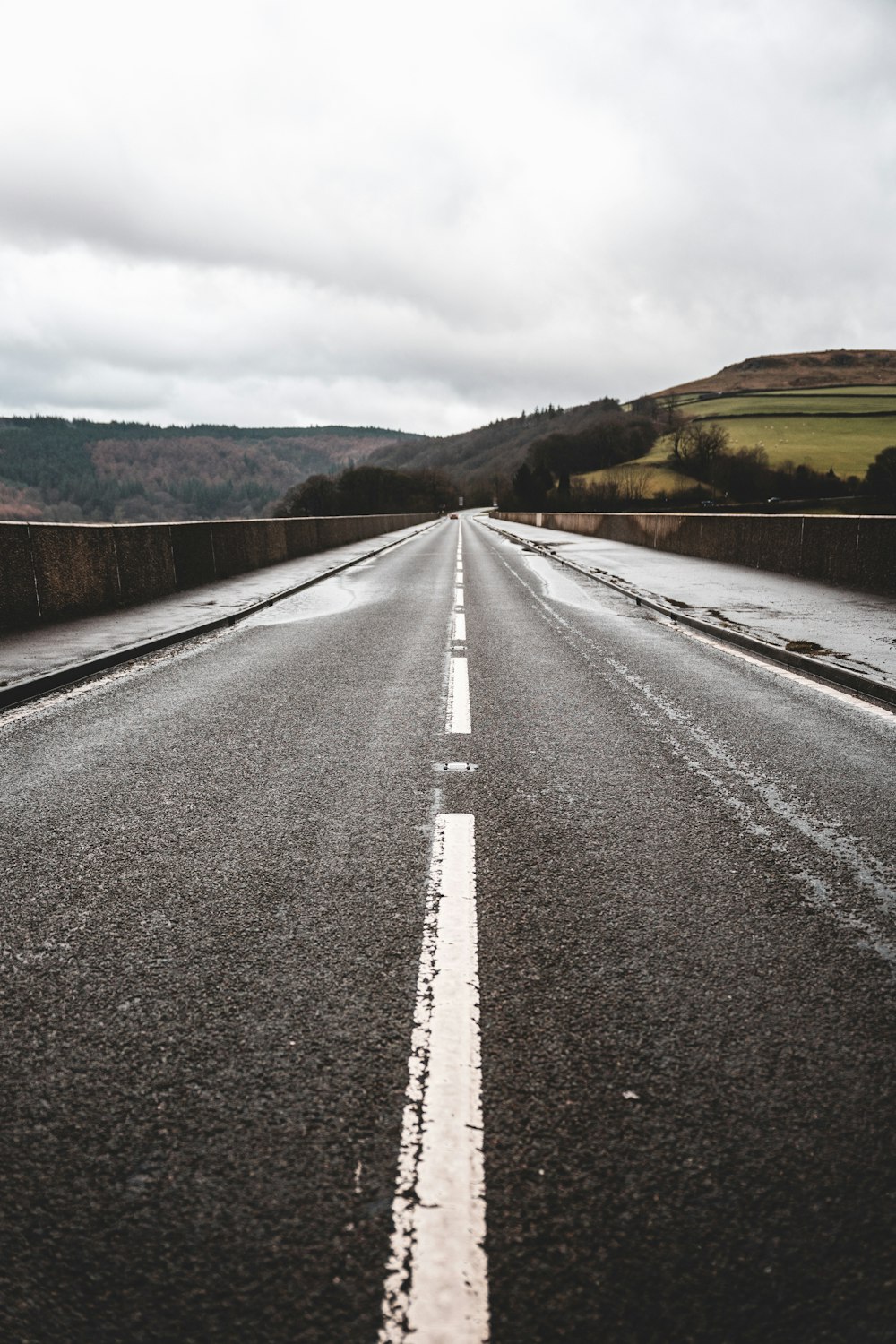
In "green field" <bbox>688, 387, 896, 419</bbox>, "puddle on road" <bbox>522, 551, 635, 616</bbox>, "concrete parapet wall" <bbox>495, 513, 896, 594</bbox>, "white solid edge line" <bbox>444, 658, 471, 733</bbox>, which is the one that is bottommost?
"white solid edge line" <bbox>444, 658, 471, 733</bbox>

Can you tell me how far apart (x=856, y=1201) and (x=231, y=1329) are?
1.39 metres

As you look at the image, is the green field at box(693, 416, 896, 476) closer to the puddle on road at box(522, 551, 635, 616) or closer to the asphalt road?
the puddle on road at box(522, 551, 635, 616)

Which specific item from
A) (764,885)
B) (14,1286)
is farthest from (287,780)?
(14,1286)

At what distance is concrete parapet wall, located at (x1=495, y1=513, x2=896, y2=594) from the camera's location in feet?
44.2

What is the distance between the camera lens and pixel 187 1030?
2.35 meters

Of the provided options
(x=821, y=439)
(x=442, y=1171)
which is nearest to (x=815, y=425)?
(x=821, y=439)

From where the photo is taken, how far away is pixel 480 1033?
233 centimetres

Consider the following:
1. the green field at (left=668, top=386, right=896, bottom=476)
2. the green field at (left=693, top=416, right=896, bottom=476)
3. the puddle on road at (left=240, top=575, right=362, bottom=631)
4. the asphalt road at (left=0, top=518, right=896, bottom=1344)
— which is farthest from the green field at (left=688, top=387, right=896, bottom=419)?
the asphalt road at (left=0, top=518, right=896, bottom=1344)

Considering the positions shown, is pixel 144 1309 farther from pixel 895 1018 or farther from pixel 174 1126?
Answer: pixel 895 1018

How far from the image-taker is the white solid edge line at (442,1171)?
1509mm

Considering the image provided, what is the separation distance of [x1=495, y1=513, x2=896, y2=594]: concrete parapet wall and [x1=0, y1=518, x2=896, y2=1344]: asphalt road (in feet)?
31.8

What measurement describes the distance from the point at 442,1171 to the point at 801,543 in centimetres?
1634

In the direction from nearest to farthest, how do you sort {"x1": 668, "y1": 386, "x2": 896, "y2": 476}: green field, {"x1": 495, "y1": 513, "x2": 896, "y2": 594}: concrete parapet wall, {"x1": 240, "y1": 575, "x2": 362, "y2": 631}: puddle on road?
{"x1": 240, "y1": 575, "x2": 362, "y2": 631}: puddle on road < {"x1": 495, "y1": 513, "x2": 896, "y2": 594}: concrete parapet wall < {"x1": 668, "y1": 386, "x2": 896, "y2": 476}: green field

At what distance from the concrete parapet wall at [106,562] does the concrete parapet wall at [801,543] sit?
12461 mm
